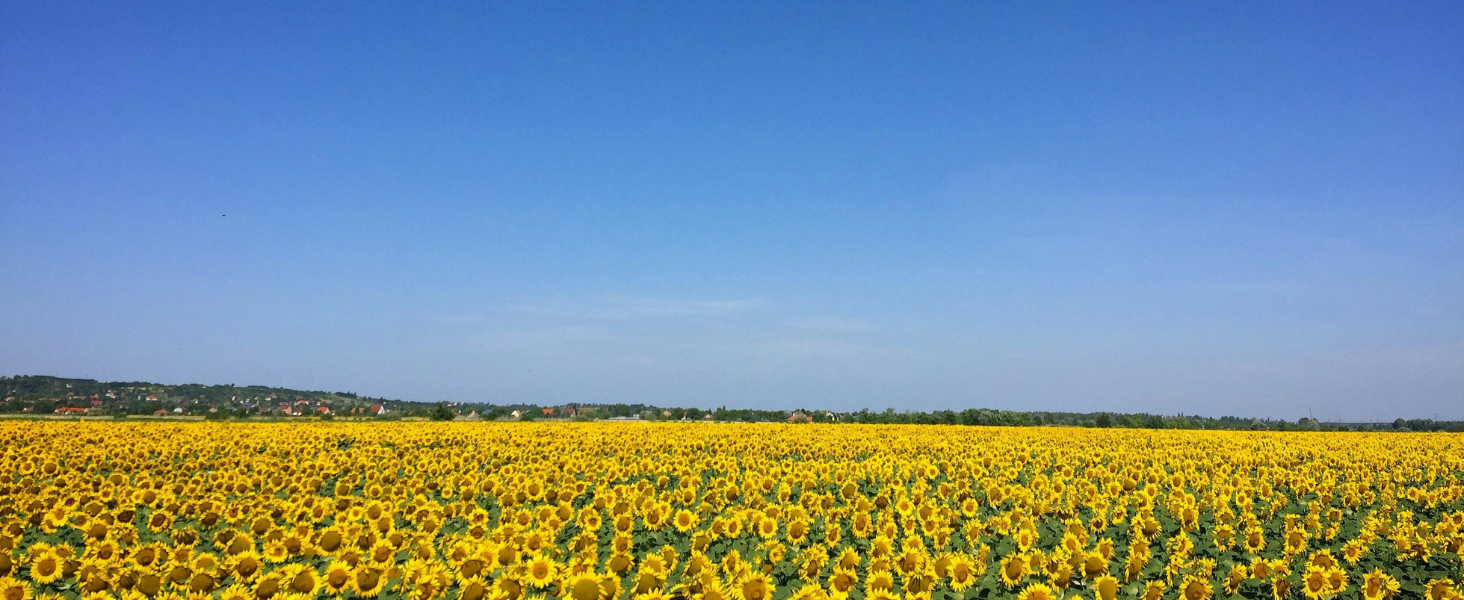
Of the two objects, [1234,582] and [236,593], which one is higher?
[236,593]

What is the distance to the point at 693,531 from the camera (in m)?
11.0

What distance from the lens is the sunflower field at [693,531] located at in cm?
731

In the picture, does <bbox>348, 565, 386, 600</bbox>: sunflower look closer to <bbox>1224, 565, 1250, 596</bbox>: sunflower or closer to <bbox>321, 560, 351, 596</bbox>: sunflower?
<bbox>321, 560, 351, 596</bbox>: sunflower

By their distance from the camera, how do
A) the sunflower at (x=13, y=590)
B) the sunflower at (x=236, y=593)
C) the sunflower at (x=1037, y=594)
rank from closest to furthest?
the sunflower at (x=236, y=593)
the sunflower at (x=13, y=590)
the sunflower at (x=1037, y=594)

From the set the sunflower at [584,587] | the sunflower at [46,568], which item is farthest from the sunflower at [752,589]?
the sunflower at [46,568]

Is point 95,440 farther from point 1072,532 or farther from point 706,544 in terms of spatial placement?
point 1072,532

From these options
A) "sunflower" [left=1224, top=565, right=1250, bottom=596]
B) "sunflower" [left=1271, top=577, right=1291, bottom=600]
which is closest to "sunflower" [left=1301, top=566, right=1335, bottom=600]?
"sunflower" [left=1271, top=577, right=1291, bottom=600]

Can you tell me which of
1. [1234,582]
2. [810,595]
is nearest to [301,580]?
[810,595]

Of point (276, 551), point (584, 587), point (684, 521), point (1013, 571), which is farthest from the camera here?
point (684, 521)

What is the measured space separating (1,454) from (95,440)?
3615 millimetres

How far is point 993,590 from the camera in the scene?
8.62 m

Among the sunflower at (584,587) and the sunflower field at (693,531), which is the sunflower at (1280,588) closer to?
the sunflower field at (693,531)

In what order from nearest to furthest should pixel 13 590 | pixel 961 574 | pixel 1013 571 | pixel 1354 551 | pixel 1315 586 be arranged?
pixel 13 590, pixel 961 574, pixel 1013 571, pixel 1315 586, pixel 1354 551

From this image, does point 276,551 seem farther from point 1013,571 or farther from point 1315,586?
point 1315,586
